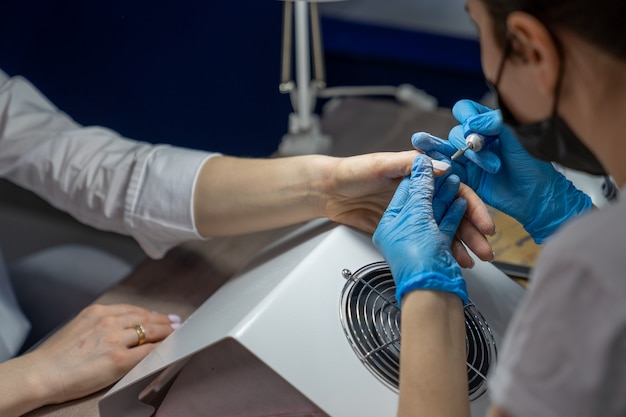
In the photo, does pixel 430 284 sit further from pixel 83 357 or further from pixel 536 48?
pixel 83 357

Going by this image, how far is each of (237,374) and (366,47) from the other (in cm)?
178

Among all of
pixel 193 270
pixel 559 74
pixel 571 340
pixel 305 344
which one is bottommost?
pixel 193 270

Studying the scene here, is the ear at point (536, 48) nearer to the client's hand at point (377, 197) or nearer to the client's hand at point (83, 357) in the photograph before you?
the client's hand at point (377, 197)

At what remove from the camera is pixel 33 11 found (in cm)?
168

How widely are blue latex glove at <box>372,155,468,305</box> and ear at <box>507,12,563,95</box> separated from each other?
0.27 metres

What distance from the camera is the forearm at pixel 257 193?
129cm

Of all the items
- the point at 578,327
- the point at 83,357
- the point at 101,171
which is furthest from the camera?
the point at 101,171

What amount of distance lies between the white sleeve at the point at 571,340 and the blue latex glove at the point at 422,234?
0.25 metres

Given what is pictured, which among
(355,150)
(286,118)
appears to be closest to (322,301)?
(355,150)

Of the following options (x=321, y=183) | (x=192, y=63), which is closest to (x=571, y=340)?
(x=321, y=183)

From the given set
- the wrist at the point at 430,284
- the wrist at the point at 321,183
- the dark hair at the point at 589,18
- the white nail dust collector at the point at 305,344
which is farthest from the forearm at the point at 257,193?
the dark hair at the point at 589,18

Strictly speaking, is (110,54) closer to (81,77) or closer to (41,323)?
(81,77)

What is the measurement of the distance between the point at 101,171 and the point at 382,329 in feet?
2.11

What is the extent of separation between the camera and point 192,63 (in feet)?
6.90
